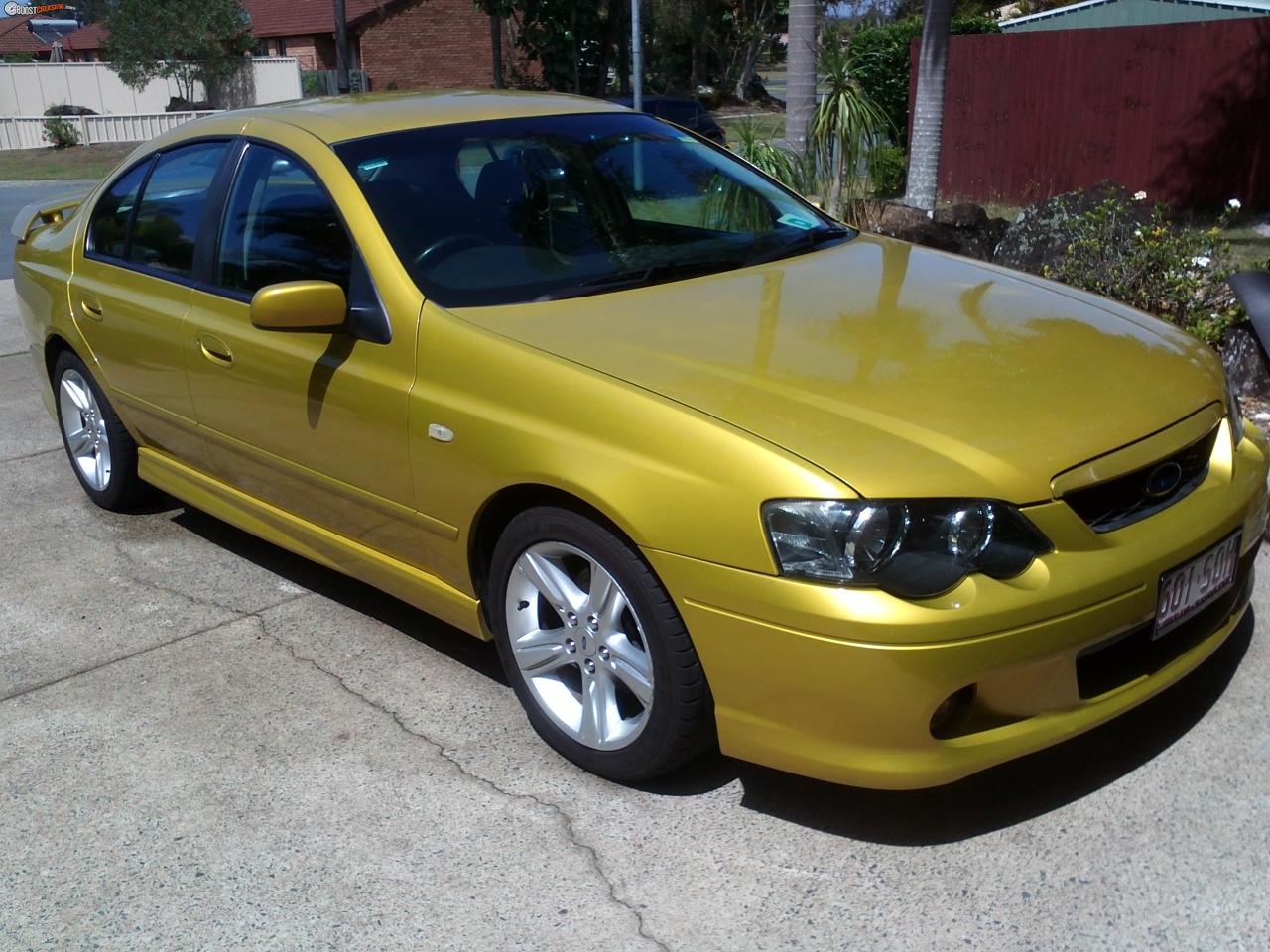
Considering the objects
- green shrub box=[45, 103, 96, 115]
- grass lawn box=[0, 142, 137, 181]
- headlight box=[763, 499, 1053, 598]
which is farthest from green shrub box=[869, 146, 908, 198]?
green shrub box=[45, 103, 96, 115]

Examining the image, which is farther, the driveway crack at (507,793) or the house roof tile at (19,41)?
the house roof tile at (19,41)

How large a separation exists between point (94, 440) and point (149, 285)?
1127mm

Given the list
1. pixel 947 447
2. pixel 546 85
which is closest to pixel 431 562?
pixel 947 447

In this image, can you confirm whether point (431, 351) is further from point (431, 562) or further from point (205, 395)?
point (205, 395)

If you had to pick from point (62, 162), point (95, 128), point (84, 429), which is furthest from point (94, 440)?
point (95, 128)

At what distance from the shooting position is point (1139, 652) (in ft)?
10.2

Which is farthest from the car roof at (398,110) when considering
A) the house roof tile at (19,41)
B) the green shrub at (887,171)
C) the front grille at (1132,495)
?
the house roof tile at (19,41)

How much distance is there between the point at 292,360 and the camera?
395 centimetres

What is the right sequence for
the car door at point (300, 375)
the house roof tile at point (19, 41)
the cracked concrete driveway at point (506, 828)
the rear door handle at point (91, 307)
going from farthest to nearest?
the house roof tile at point (19, 41) < the rear door handle at point (91, 307) < the car door at point (300, 375) < the cracked concrete driveway at point (506, 828)

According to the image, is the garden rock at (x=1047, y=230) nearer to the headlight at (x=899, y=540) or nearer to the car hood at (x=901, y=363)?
the car hood at (x=901, y=363)

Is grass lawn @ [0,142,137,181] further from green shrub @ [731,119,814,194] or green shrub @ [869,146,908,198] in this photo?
green shrub @ [731,119,814,194]

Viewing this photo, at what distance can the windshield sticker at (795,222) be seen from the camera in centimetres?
452

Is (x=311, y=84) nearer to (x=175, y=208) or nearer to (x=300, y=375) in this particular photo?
(x=175, y=208)

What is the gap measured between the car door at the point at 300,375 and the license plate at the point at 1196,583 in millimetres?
1995
